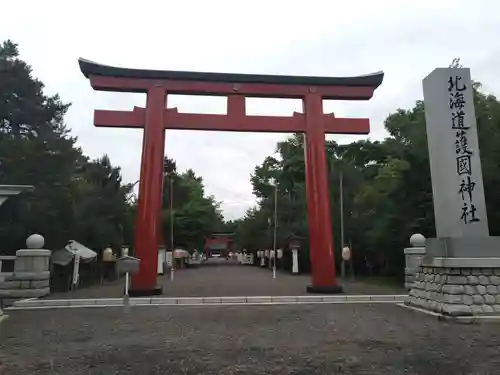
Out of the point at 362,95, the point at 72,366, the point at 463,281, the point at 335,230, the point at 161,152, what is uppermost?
the point at 362,95

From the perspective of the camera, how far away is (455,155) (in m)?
9.72

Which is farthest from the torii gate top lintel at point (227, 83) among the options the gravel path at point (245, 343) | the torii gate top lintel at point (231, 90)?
the gravel path at point (245, 343)

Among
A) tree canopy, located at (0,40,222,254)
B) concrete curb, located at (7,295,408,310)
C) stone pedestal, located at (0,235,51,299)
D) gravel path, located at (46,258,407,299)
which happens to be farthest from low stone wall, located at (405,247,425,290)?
tree canopy, located at (0,40,222,254)

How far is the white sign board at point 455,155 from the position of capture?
933 cm

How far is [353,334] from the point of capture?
7270 millimetres

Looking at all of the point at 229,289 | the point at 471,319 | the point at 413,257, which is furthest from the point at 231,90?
the point at 471,319

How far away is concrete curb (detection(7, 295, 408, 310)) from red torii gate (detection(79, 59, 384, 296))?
1190mm

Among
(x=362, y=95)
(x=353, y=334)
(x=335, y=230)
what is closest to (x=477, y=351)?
(x=353, y=334)

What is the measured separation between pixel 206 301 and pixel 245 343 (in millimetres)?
5662

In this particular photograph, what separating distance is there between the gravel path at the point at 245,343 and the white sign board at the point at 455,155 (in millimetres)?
2178

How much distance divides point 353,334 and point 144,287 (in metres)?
7.46

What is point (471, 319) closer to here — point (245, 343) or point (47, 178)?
point (245, 343)

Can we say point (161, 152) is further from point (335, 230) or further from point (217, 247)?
point (217, 247)

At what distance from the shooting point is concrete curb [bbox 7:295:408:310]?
11.5m
